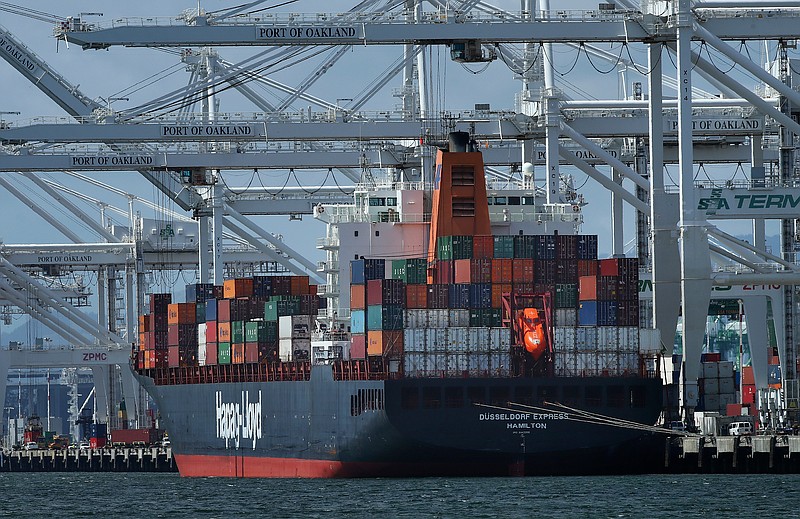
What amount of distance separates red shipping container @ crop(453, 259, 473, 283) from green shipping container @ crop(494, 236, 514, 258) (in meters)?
0.98

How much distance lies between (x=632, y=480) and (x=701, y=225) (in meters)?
→ 7.39

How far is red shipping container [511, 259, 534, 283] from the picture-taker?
50188 millimetres

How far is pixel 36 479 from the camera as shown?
234ft

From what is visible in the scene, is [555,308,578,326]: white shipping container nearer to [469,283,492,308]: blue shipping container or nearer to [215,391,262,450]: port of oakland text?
[469,283,492,308]: blue shipping container

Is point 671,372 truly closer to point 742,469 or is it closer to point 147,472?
point 742,469

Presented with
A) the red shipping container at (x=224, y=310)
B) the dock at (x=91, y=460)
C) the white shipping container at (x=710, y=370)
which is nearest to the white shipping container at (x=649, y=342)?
the white shipping container at (x=710, y=370)

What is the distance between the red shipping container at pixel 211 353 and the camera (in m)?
60.9

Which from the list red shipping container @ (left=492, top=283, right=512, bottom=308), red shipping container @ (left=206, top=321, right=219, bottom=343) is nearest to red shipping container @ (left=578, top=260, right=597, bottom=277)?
red shipping container @ (left=492, top=283, right=512, bottom=308)

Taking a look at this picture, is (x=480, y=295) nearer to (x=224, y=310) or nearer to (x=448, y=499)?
(x=448, y=499)

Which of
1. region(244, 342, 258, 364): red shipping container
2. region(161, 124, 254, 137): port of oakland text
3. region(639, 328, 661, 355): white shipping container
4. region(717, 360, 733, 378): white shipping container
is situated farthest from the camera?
region(161, 124, 254, 137): port of oakland text

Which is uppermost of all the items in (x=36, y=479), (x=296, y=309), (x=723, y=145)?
(x=723, y=145)

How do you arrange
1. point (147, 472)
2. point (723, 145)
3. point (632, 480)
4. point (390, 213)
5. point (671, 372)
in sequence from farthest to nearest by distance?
point (147, 472), point (723, 145), point (390, 213), point (671, 372), point (632, 480)

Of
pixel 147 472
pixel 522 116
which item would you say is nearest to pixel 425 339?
pixel 522 116

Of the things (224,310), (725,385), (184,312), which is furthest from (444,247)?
(184,312)
